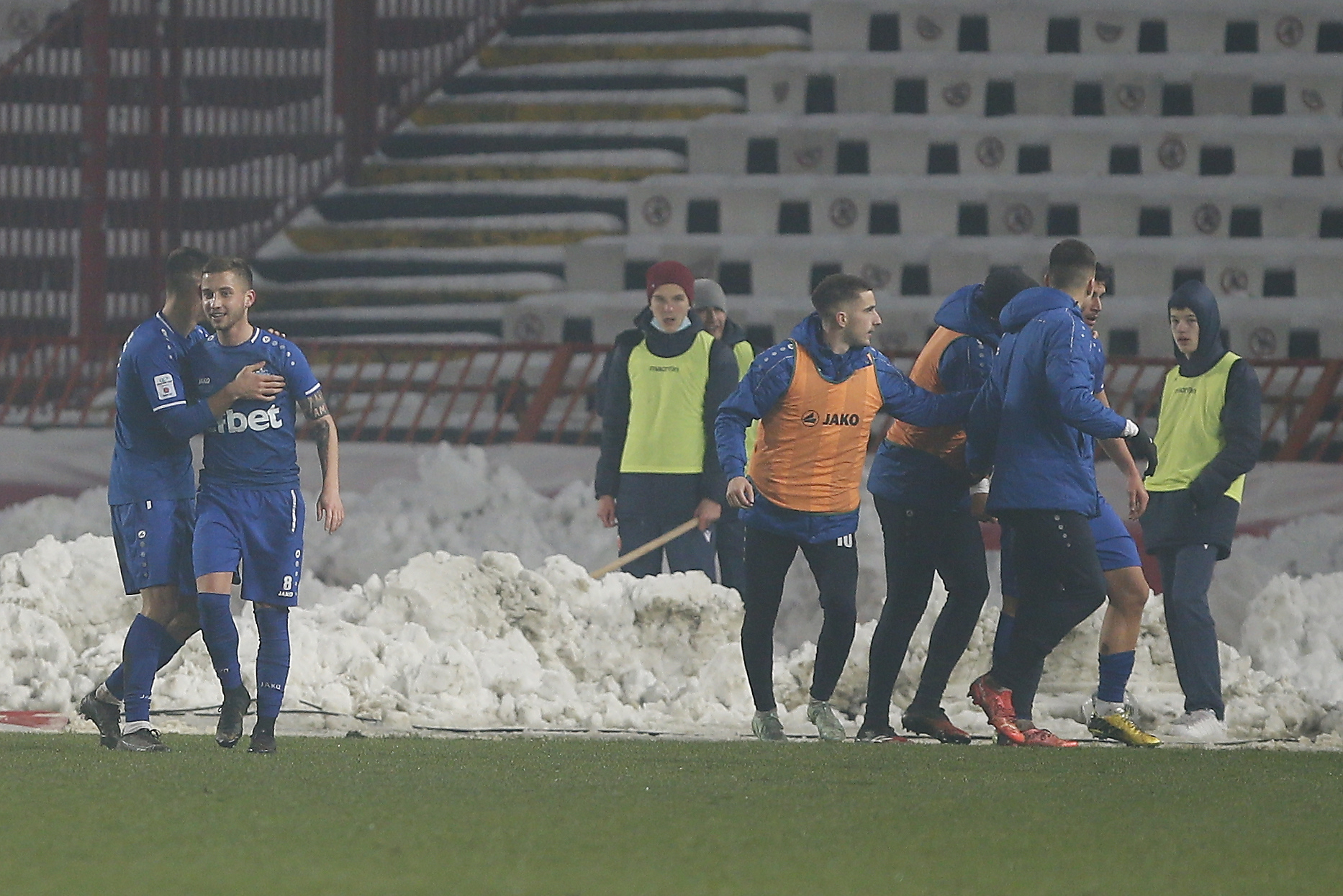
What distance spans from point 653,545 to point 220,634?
264cm

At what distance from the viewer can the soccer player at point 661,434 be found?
341 inches

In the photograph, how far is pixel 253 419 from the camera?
20.4ft

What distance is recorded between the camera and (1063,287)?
262 inches

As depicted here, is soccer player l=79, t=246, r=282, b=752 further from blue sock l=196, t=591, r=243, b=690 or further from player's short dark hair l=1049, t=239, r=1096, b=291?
player's short dark hair l=1049, t=239, r=1096, b=291

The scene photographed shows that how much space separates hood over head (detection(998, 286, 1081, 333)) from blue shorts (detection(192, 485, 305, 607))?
2.09m

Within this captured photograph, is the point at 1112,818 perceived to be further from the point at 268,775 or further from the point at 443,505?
the point at 443,505

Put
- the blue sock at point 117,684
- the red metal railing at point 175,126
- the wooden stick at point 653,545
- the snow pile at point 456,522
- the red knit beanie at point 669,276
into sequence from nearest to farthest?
the blue sock at point 117,684 → the red knit beanie at point 669,276 → the wooden stick at point 653,545 → the snow pile at point 456,522 → the red metal railing at point 175,126

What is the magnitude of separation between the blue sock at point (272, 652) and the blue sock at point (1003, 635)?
2.08 meters

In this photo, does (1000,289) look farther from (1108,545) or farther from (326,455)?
(326,455)

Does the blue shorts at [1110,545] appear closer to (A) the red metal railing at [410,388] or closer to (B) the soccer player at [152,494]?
(B) the soccer player at [152,494]

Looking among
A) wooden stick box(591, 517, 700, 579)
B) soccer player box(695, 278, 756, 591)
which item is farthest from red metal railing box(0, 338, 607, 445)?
wooden stick box(591, 517, 700, 579)

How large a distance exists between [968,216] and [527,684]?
865 cm

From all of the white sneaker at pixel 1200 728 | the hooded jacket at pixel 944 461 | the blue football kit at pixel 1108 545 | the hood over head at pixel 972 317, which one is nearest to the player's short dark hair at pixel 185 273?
the hooded jacket at pixel 944 461

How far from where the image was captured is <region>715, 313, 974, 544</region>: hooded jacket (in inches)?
267
